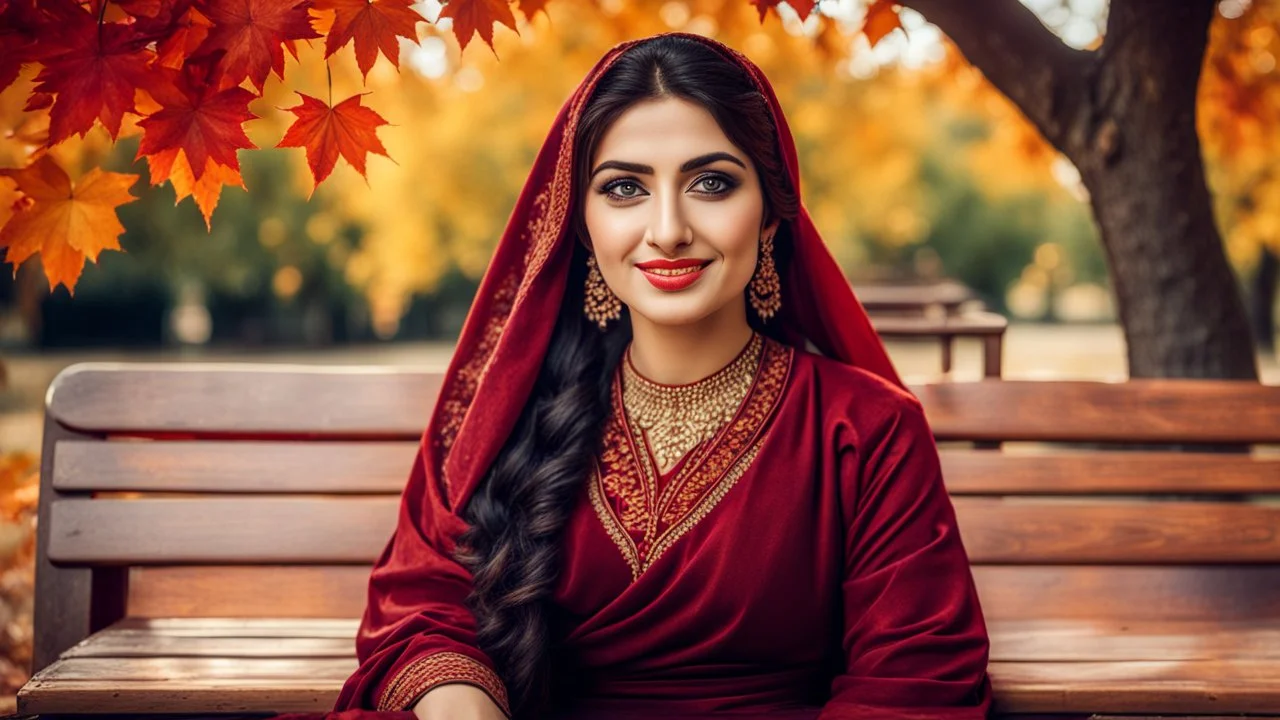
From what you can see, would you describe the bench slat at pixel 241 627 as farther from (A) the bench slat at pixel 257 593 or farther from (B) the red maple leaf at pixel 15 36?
(B) the red maple leaf at pixel 15 36

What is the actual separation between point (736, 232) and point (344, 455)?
1322 mm

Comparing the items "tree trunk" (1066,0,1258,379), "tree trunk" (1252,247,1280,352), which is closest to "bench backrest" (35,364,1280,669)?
"tree trunk" (1066,0,1258,379)

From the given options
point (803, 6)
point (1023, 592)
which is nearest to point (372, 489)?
point (803, 6)

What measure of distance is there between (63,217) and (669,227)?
1219mm

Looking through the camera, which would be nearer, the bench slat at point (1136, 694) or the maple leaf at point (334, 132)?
the maple leaf at point (334, 132)

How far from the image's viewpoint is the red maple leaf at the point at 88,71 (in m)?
1.88

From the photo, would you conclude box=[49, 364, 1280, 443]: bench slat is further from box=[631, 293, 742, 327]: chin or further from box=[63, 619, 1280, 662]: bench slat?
box=[631, 293, 742, 327]: chin

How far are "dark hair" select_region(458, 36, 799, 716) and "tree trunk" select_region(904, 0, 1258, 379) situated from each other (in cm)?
116

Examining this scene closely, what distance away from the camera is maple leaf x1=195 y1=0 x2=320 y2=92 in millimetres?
1904

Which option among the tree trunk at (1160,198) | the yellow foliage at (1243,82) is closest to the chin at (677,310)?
the tree trunk at (1160,198)

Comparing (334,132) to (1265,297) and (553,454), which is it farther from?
(1265,297)

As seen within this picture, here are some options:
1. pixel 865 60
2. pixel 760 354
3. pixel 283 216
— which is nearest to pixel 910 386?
pixel 760 354

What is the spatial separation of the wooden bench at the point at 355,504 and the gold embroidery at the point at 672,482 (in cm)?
83

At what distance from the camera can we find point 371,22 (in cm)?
197
